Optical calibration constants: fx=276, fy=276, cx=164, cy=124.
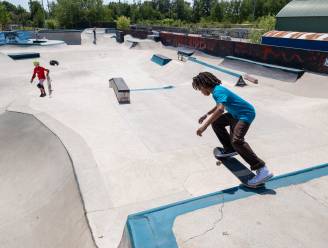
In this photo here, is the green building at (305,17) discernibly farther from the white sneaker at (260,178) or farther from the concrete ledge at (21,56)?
the white sneaker at (260,178)

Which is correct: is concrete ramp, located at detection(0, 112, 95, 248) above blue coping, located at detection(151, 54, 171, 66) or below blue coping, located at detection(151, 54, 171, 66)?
below

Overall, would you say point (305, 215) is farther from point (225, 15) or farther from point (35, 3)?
point (35, 3)

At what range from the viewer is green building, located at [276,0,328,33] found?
1235 inches

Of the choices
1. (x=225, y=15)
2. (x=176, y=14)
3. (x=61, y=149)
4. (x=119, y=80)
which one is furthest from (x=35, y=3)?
(x=61, y=149)

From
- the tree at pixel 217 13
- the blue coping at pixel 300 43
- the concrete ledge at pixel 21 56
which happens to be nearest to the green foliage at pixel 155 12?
the tree at pixel 217 13

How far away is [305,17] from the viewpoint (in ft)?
108

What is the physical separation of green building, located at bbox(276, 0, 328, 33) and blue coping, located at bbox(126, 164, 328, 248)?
32.9 metres

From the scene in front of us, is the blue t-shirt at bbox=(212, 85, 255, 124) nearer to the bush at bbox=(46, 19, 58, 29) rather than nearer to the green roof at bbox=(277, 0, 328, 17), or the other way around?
the green roof at bbox=(277, 0, 328, 17)

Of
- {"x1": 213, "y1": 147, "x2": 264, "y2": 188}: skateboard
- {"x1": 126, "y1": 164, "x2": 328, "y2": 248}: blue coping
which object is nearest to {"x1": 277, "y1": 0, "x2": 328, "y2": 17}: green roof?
{"x1": 213, "y1": 147, "x2": 264, "y2": 188}: skateboard

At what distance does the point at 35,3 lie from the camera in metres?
92.4

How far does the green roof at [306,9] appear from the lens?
3164 cm

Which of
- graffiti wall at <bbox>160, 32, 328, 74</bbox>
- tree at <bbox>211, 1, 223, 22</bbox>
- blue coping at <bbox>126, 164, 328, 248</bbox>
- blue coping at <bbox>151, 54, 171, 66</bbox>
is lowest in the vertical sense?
blue coping at <bbox>126, 164, 328, 248</bbox>

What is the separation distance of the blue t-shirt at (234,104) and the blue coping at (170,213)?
1120 millimetres

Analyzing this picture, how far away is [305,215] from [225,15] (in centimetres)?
9412
